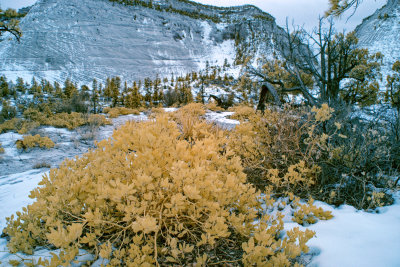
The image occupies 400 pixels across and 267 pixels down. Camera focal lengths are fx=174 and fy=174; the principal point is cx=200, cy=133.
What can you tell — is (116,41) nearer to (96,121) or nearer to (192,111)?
(96,121)

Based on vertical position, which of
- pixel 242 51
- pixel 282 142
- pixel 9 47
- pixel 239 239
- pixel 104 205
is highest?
pixel 242 51

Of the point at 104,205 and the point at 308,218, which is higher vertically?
the point at 104,205

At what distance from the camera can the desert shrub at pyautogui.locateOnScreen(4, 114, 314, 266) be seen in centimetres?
87

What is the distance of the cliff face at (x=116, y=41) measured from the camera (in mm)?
21078

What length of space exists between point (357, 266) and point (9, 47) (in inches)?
1311

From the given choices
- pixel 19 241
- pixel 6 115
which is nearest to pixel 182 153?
pixel 19 241

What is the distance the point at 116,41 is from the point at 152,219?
105 ft

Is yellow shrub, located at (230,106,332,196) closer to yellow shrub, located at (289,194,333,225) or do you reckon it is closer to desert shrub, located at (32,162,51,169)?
yellow shrub, located at (289,194,333,225)

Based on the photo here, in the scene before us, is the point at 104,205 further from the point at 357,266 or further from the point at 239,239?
the point at 357,266

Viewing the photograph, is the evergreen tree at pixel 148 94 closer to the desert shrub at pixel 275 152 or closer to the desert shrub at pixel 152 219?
the desert shrub at pixel 275 152

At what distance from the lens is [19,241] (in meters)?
1.04

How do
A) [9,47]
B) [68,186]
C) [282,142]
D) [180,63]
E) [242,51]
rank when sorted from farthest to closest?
1. [242,51]
2. [180,63]
3. [9,47]
4. [282,142]
5. [68,186]

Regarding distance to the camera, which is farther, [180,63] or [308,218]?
[180,63]

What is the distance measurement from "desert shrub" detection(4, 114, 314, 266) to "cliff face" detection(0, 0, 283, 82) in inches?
765
